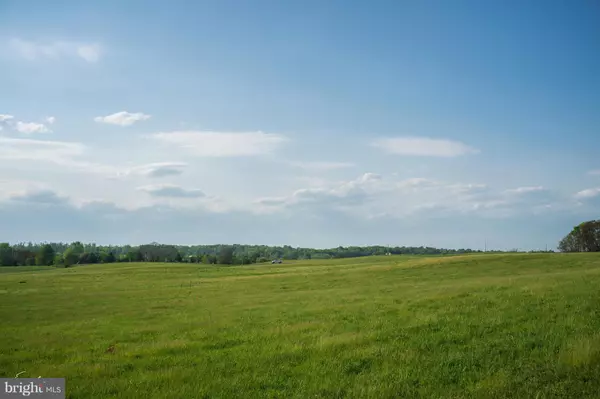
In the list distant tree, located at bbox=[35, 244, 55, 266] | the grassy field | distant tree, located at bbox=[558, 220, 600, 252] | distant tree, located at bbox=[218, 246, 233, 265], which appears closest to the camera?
the grassy field

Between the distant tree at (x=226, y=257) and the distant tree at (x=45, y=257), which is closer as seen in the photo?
the distant tree at (x=45, y=257)

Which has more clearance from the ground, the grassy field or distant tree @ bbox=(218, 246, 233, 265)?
the grassy field

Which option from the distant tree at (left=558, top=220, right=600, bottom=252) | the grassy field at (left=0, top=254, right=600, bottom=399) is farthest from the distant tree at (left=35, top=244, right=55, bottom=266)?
the distant tree at (left=558, top=220, right=600, bottom=252)

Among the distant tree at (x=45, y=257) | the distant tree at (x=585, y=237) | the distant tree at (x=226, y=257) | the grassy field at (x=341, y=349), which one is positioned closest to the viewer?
the grassy field at (x=341, y=349)

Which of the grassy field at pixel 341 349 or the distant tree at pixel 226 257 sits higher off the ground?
the grassy field at pixel 341 349

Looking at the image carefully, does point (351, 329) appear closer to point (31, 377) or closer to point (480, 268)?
point (31, 377)

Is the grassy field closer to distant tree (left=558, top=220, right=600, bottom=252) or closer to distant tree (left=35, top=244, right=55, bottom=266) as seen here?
distant tree (left=558, top=220, right=600, bottom=252)

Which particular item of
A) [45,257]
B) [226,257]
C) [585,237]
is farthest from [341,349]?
[45,257]

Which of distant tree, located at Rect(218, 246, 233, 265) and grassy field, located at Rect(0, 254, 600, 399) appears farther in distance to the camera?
distant tree, located at Rect(218, 246, 233, 265)

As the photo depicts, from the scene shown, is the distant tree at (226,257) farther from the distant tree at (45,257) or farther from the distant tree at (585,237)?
the distant tree at (585,237)

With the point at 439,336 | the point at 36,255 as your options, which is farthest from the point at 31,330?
the point at 36,255

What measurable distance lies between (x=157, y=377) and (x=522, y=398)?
11.0 metres

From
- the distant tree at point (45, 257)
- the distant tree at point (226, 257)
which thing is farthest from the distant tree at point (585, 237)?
the distant tree at point (45, 257)

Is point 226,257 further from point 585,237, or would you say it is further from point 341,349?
point 341,349
